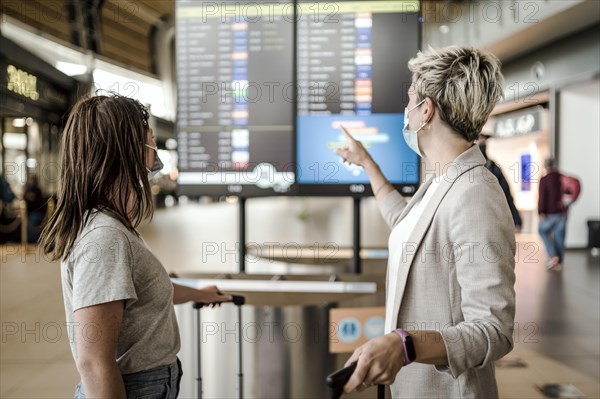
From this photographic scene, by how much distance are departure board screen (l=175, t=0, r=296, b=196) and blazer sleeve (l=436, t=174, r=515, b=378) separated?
70.2 inches

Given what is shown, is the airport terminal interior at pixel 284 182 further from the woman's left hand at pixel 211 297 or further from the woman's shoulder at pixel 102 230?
the woman's shoulder at pixel 102 230

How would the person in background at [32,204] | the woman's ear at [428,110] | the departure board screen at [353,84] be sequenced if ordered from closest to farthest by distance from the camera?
1. the woman's ear at [428,110]
2. the departure board screen at [353,84]
3. the person in background at [32,204]

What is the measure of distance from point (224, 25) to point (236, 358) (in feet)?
5.94

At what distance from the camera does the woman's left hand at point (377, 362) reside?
93 cm

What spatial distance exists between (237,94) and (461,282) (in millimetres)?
2028

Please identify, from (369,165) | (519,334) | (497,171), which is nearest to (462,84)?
(369,165)

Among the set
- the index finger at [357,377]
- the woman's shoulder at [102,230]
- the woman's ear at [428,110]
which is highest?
the woman's ear at [428,110]

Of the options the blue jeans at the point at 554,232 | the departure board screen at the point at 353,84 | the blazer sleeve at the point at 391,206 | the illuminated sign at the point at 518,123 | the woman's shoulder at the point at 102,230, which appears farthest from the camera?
the illuminated sign at the point at 518,123

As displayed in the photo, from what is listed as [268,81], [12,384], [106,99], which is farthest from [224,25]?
[12,384]

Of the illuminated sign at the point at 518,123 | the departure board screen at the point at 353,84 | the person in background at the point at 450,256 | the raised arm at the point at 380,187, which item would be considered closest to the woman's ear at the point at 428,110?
the person in background at the point at 450,256

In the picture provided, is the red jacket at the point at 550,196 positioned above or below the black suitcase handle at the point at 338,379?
above

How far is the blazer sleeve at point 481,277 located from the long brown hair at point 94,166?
0.79 meters

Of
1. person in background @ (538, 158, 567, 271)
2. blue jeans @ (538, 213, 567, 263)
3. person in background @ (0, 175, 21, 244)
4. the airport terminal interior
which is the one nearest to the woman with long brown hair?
the airport terminal interior

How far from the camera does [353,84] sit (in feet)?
9.32
